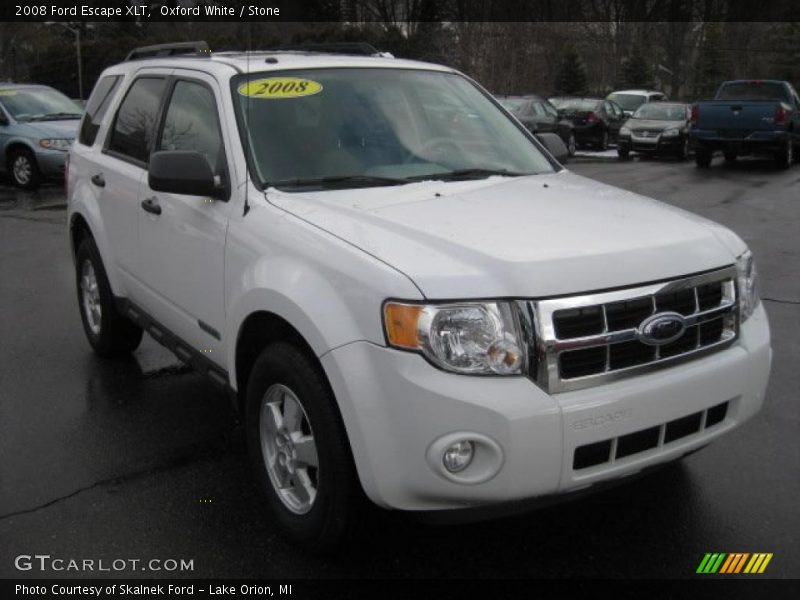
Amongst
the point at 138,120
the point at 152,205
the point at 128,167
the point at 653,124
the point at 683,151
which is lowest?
the point at 683,151

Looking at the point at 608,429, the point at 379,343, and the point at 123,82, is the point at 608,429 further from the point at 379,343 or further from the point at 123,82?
the point at 123,82

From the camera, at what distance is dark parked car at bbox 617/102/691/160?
806 inches

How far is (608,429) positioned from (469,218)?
3.15ft

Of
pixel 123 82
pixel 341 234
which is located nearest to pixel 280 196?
pixel 341 234

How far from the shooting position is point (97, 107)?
5.49 m

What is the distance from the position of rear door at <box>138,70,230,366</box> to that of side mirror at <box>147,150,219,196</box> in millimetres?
123

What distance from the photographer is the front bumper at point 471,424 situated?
2545 mm

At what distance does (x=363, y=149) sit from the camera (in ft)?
12.6

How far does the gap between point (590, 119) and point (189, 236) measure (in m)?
20.8

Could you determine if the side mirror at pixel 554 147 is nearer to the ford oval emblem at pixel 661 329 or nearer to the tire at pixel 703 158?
the ford oval emblem at pixel 661 329

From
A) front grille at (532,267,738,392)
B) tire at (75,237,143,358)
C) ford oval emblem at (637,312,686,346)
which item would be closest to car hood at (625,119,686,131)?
tire at (75,237,143,358)

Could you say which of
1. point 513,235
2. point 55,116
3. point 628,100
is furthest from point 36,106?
point 628,100

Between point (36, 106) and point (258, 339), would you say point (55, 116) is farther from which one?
point (258, 339)

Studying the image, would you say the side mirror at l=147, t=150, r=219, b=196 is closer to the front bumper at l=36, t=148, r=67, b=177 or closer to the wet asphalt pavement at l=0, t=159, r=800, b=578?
the wet asphalt pavement at l=0, t=159, r=800, b=578
